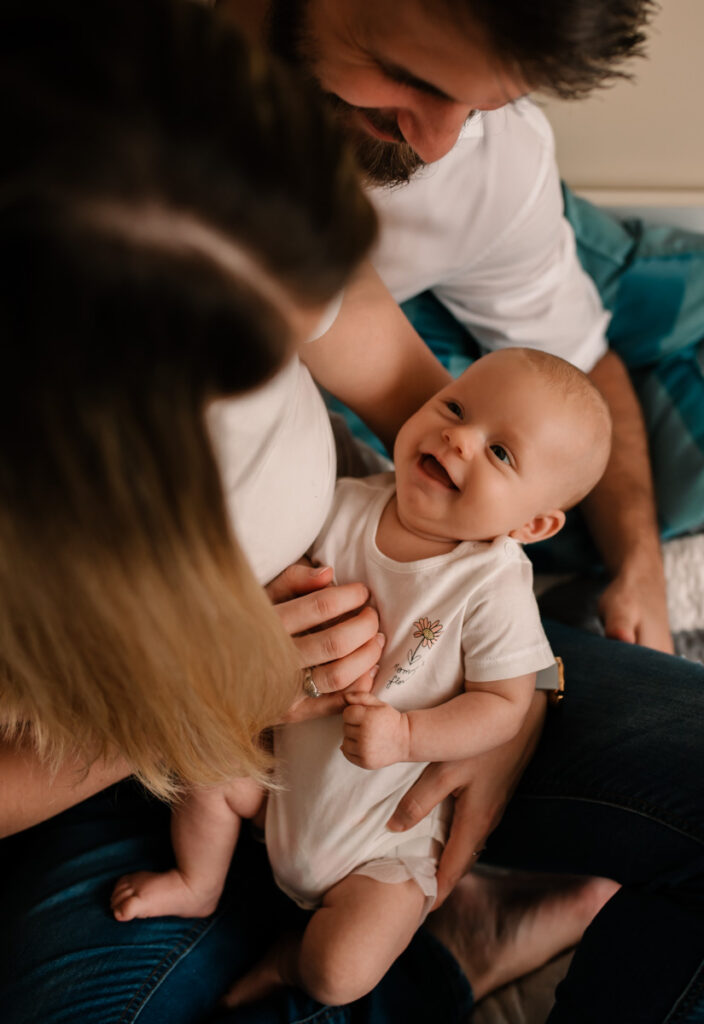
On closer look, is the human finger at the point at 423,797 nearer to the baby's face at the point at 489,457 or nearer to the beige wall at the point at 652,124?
the baby's face at the point at 489,457

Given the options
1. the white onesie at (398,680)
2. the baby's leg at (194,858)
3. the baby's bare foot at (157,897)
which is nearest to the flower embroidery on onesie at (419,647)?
the white onesie at (398,680)

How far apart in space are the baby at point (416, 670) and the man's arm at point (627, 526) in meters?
0.31

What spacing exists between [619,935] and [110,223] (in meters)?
0.87

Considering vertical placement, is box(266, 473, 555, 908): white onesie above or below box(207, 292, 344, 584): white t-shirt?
below

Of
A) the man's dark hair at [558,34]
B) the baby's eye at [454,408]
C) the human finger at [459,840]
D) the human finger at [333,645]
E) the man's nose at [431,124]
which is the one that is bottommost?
the human finger at [459,840]

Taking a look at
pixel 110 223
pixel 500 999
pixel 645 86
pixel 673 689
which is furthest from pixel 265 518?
pixel 645 86

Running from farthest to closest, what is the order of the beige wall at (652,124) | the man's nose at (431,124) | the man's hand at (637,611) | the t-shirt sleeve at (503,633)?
1. the beige wall at (652,124)
2. the man's hand at (637,611)
3. the t-shirt sleeve at (503,633)
4. the man's nose at (431,124)

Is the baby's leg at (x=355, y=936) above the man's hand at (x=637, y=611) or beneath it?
above

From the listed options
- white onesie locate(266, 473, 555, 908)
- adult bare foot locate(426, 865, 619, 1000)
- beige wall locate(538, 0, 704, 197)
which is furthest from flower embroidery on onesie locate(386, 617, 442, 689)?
beige wall locate(538, 0, 704, 197)

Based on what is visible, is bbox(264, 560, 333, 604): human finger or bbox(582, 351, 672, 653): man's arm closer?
bbox(264, 560, 333, 604): human finger

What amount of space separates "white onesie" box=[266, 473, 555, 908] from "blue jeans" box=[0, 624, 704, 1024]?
0.42 ft

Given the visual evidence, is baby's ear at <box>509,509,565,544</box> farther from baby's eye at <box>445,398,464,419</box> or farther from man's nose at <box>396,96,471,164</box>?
man's nose at <box>396,96,471,164</box>

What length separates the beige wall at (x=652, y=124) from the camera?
53.1 inches

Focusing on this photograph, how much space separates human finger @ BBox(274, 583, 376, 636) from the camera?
0.81 m
